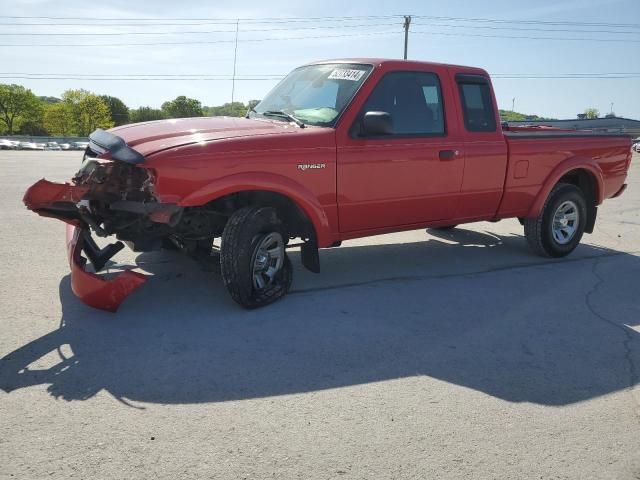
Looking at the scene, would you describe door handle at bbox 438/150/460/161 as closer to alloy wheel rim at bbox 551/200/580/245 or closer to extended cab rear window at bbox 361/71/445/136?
extended cab rear window at bbox 361/71/445/136

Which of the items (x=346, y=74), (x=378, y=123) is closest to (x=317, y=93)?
(x=346, y=74)

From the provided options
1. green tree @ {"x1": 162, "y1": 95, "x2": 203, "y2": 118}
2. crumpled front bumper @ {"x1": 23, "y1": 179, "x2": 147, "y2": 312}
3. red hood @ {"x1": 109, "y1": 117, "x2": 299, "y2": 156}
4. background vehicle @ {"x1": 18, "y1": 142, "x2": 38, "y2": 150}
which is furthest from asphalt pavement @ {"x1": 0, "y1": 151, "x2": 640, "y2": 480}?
green tree @ {"x1": 162, "y1": 95, "x2": 203, "y2": 118}

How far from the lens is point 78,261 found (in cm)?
462

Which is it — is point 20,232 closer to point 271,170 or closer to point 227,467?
point 271,170

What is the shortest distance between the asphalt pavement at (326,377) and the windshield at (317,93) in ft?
5.19

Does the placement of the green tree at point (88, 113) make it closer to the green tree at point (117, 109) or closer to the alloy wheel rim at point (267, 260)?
the green tree at point (117, 109)

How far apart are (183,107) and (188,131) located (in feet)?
362

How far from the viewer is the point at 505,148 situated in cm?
615

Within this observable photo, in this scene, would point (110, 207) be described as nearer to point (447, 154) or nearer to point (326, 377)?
point (326, 377)

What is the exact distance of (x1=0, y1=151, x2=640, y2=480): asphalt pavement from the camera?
2764mm

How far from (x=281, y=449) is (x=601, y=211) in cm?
966

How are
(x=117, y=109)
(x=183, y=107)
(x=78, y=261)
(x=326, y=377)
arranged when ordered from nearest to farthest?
(x=326, y=377) < (x=78, y=261) < (x=183, y=107) < (x=117, y=109)

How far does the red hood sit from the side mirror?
605mm

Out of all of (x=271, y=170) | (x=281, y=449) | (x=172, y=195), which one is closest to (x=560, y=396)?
(x=281, y=449)
